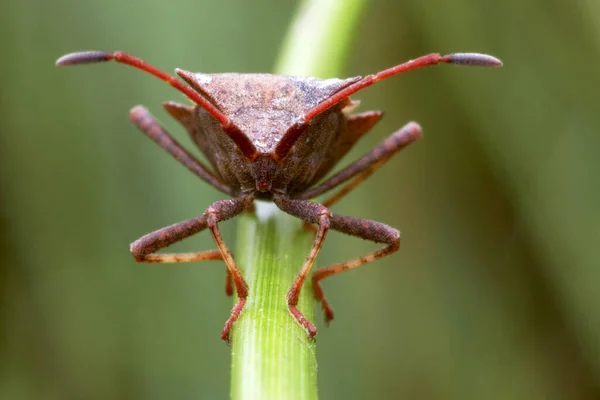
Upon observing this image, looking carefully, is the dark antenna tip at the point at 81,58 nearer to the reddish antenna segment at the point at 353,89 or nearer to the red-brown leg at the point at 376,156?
the reddish antenna segment at the point at 353,89

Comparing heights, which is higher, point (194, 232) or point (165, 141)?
point (165, 141)

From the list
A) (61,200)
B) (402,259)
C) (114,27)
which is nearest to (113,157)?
(61,200)

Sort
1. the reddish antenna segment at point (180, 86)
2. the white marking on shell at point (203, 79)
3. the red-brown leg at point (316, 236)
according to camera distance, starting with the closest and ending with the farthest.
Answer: the red-brown leg at point (316, 236), the reddish antenna segment at point (180, 86), the white marking on shell at point (203, 79)

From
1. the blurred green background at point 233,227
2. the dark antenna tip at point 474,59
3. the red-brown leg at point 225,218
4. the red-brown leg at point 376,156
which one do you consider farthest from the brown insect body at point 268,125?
the blurred green background at point 233,227

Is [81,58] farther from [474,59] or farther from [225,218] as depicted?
[474,59]

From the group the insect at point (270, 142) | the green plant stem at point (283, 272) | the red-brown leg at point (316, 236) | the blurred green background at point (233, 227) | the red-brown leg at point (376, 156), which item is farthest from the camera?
the blurred green background at point (233, 227)

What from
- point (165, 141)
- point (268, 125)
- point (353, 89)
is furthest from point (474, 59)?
point (165, 141)

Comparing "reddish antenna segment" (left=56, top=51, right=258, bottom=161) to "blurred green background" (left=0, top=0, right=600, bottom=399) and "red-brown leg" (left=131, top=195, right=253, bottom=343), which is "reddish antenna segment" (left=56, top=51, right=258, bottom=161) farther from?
"blurred green background" (left=0, top=0, right=600, bottom=399)

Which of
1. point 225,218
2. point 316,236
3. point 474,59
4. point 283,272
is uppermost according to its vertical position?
point 474,59

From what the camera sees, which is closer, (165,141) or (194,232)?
(194,232)
